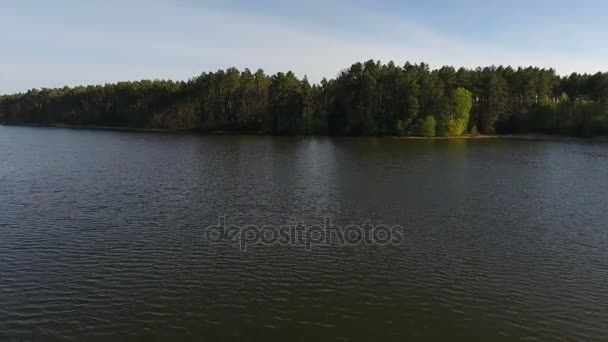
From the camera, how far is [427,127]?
132125 millimetres

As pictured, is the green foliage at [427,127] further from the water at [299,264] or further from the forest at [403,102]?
the water at [299,264]

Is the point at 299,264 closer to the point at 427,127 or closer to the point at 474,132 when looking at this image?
the point at 427,127

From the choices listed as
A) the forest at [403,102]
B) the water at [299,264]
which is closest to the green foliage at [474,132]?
the forest at [403,102]

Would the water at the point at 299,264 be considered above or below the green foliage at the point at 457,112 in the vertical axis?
below

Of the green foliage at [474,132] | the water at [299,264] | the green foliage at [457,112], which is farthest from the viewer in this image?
the green foliage at [474,132]

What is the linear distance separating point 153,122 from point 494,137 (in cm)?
12219

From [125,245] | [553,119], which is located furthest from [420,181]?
[553,119]

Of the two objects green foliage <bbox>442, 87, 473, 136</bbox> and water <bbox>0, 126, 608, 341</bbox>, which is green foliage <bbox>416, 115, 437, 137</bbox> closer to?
green foliage <bbox>442, 87, 473, 136</bbox>

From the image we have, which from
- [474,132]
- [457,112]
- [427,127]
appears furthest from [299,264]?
[474,132]

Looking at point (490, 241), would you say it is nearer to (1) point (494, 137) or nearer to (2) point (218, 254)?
(2) point (218, 254)

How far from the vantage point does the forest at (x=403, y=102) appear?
136 m

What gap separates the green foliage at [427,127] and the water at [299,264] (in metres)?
82.2

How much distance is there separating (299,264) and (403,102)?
121286 mm

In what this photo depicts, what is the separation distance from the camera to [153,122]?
577 ft
